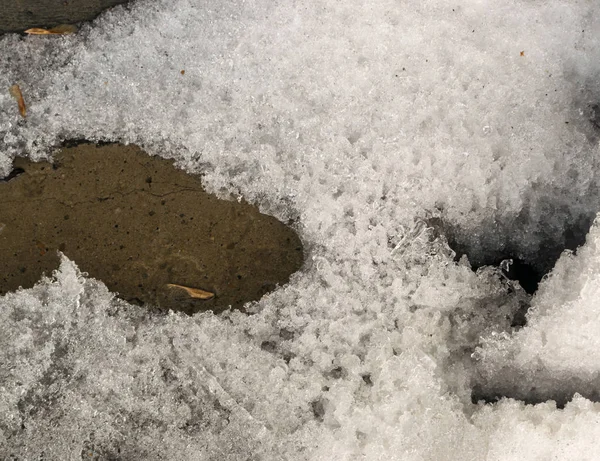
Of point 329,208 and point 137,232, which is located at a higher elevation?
point 329,208

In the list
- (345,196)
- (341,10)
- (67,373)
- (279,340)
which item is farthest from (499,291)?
(67,373)

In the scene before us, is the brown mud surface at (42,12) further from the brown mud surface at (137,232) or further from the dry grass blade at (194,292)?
the dry grass blade at (194,292)

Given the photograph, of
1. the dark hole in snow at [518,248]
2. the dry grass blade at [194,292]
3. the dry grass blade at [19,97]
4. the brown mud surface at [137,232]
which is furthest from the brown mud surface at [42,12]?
the dark hole in snow at [518,248]

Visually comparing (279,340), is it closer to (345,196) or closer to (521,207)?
(345,196)

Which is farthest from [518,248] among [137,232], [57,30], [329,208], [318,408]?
[57,30]

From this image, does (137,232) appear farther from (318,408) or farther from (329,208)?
(318,408)

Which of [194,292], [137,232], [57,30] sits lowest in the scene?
[194,292]

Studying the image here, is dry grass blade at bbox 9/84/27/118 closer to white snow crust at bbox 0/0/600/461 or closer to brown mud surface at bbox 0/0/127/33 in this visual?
white snow crust at bbox 0/0/600/461
